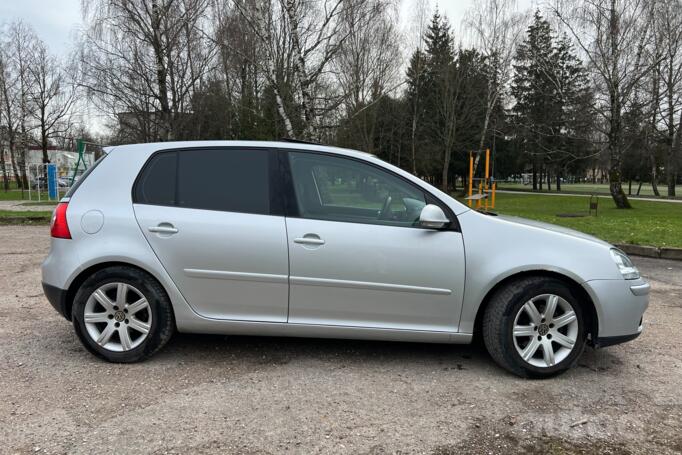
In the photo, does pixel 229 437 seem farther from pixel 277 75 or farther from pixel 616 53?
pixel 616 53

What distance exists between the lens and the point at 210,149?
3.68 meters

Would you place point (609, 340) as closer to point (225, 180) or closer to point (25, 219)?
point (225, 180)

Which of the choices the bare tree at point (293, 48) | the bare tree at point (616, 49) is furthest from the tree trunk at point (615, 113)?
the bare tree at point (293, 48)

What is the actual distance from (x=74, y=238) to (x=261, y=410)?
6.29 ft

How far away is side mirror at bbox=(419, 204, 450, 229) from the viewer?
329cm

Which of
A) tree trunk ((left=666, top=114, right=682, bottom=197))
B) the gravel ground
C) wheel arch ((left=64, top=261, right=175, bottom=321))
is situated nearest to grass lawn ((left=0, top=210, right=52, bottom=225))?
the gravel ground

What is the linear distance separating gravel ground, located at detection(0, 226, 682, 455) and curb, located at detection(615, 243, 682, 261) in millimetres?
5039

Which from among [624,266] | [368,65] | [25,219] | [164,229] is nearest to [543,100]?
[368,65]

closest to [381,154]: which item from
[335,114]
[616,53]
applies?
[335,114]

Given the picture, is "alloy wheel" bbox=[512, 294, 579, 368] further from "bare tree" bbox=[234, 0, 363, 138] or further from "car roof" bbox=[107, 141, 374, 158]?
"bare tree" bbox=[234, 0, 363, 138]

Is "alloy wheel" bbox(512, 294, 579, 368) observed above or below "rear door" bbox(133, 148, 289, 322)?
below

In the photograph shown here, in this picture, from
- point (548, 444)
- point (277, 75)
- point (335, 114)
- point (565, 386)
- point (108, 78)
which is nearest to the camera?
point (548, 444)

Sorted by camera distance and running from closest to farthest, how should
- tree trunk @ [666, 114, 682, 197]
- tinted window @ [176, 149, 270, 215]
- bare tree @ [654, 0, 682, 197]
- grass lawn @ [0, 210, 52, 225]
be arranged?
tinted window @ [176, 149, 270, 215] < grass lawn @ [0, 210, 52, 225] < bare tree @ [654, 0, 682, 197] < tree trunk @ [666, 114, 682, 197]

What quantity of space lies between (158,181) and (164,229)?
418mm
